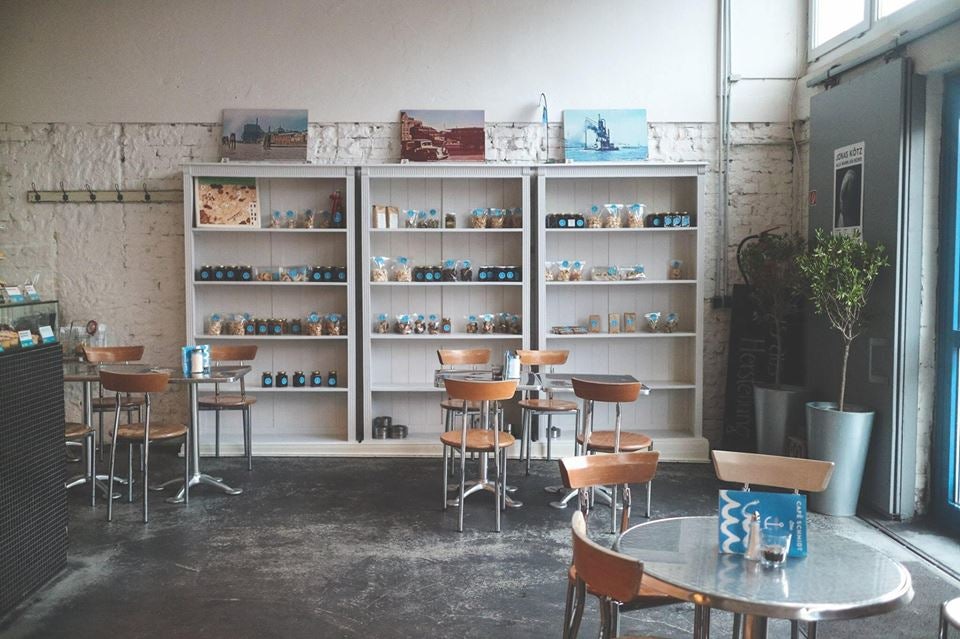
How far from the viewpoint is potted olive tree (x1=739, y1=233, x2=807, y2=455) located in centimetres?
580

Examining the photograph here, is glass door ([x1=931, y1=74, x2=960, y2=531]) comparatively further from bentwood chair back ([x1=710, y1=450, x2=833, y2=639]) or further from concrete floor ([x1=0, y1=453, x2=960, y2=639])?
bentwood chair back ([x1=710, y1=450, x2=833, y2=639])

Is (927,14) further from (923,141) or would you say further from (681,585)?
(681,585)

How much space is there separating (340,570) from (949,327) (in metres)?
3.97

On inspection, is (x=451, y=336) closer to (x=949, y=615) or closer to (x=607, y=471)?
(x=607, y=471)

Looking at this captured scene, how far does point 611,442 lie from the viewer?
5.03m

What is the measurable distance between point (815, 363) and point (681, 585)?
14.4ft

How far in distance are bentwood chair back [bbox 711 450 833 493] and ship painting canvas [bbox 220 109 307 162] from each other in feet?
15.9

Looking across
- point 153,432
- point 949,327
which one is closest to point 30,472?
point 153,432

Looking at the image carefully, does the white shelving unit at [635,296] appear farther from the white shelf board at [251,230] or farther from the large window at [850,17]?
the white shelf board at [251,230]

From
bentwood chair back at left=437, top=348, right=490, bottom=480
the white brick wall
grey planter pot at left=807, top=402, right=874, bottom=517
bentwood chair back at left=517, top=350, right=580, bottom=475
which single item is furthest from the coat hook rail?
grey planter pot at left=807, top=402, right=874, bottom=517

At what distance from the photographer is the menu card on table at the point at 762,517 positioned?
233 centimetres

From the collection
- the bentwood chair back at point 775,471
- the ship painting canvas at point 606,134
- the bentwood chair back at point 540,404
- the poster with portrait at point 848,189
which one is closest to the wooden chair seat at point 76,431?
the bentwood chair back at point 540,404

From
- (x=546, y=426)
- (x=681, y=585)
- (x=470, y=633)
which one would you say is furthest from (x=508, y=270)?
(x=681, y=585)

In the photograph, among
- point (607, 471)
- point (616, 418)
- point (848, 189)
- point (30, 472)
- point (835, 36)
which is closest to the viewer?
point (607, 471)
